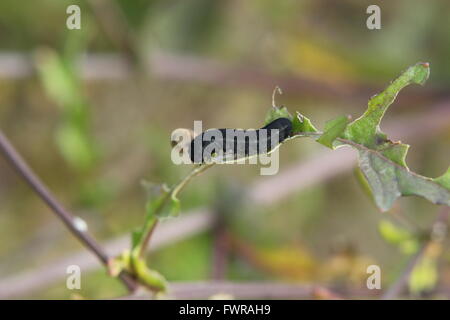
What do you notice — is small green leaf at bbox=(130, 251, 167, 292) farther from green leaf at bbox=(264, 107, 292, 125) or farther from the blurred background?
the blurred background

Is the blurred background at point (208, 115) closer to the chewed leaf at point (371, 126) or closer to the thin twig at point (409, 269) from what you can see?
the thin twig at point (409, 269)

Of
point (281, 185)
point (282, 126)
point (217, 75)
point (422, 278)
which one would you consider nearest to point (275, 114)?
point (282, 126)

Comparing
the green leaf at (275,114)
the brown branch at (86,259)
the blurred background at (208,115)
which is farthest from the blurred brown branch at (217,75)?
the green leaf at (275,114)

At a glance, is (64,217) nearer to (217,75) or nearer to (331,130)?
(331,130)

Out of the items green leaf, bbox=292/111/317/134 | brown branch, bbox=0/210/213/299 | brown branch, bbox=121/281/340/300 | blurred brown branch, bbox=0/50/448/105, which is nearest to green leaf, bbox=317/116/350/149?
green leaf, bbox=292/111/317/134

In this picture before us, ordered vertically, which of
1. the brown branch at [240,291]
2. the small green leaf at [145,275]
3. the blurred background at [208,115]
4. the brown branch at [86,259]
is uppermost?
the blurred background at [208,115]

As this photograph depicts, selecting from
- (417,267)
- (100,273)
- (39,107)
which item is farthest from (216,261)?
(39,107)

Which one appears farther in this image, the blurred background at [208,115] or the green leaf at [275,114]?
the blurred background at [208,115]
